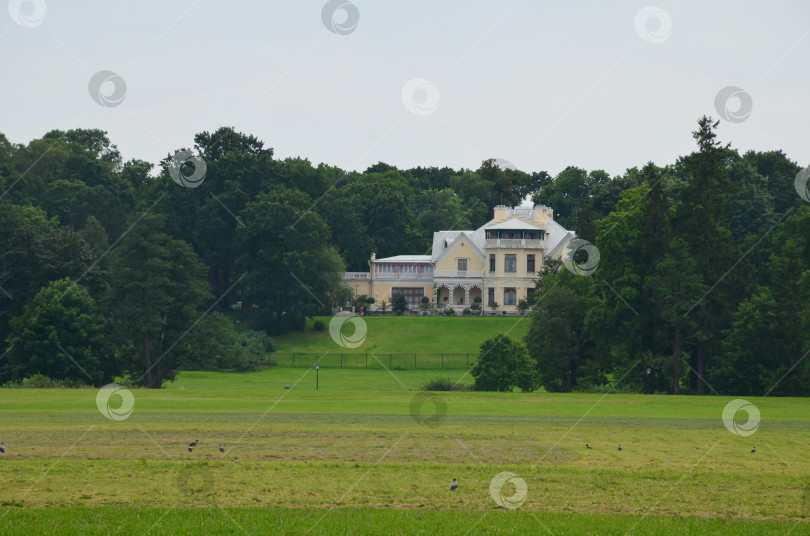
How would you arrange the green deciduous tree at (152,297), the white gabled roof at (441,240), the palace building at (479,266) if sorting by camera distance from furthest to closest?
the white gabled roof at (441,240), the palace building at (479,266), the green deciduous tree at (152,297)

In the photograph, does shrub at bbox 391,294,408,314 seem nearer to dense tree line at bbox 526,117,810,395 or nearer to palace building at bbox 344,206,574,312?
palace building at bbox 344,206,574,312

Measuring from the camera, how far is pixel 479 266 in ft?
373

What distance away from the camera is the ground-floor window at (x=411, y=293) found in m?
115

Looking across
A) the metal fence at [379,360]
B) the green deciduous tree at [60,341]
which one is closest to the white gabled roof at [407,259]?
the metal fence at [379,360]

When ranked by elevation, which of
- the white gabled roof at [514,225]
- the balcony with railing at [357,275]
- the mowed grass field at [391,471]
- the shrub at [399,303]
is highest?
the white gabled roof at [514,225]

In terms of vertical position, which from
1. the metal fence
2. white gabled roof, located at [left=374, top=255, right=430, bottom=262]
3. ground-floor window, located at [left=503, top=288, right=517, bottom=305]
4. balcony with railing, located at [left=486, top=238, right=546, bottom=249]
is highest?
balcony with railing, located at [left=486, top=238, right=546, bottom=249]

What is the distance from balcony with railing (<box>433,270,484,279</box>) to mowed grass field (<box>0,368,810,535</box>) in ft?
225

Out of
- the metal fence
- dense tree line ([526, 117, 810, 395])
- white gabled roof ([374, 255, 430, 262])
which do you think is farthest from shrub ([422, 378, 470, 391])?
white gabled roof ([374, 255, 430, 262])

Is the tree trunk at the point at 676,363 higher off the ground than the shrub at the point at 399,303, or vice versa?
the shrub at the point at 399,303

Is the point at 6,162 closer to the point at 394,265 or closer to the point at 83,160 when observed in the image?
the point at 83,160

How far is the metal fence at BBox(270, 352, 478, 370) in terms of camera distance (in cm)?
8356

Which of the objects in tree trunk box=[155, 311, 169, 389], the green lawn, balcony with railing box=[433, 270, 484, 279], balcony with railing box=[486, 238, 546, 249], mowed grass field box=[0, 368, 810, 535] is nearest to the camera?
mowed grass field box=[0, 368, 810, 535]

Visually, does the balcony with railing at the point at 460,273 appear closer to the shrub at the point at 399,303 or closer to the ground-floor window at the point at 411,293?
the ground-floor window at the point at 411,293

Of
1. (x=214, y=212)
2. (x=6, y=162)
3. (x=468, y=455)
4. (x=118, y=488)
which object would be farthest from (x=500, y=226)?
(x=118, y=488)
